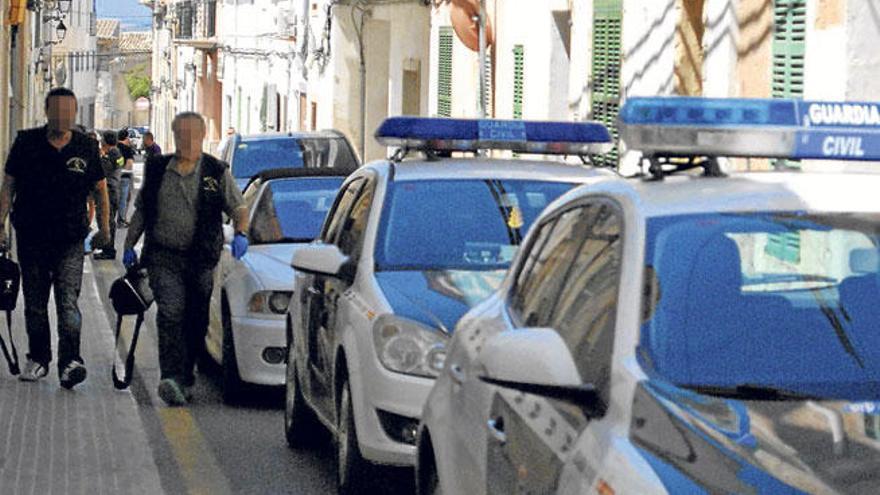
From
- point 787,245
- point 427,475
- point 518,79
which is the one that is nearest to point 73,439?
point 427,475

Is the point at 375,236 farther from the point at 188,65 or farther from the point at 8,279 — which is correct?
the point at 188,65

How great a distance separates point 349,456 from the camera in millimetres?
8406

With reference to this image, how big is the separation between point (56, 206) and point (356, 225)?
2.81 meters

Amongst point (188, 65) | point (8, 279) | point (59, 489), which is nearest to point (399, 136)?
point (59, 489)

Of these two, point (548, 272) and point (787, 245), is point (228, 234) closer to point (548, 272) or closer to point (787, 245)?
point (548, 272)

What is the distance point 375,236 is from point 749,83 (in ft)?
24.5

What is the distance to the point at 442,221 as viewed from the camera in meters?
9.28

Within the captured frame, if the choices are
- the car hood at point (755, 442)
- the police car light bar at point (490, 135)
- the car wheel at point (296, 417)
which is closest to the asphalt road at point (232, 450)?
the car wheel at point (296, 417)

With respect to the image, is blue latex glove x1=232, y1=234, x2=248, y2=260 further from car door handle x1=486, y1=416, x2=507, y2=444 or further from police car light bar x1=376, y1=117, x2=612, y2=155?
car door handle x1=486, y1=416, x2=507, y2=444

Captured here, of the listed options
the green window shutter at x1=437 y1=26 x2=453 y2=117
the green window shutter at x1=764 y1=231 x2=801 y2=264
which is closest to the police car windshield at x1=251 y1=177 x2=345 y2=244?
the green window shutter at x1=764 y1=231 x2=801 y2=264

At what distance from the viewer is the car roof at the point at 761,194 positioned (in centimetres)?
521

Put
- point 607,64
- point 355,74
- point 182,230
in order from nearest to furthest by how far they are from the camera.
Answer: point 182,230, point 607,64, point 355,74

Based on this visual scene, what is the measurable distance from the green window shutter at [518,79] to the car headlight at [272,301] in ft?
43.7

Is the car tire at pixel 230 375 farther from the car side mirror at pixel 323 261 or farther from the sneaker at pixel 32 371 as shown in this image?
the car side mirror at pixel 323 261
